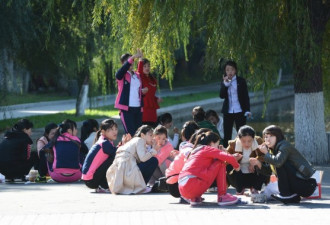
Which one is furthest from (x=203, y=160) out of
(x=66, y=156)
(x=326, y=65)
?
(x=326, y=65)

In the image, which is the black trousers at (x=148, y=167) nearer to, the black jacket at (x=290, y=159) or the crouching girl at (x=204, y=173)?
the crouching girl at (x=204, y=173)

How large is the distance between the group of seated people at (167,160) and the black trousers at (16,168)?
1 cm

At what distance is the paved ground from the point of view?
8992 millimetres

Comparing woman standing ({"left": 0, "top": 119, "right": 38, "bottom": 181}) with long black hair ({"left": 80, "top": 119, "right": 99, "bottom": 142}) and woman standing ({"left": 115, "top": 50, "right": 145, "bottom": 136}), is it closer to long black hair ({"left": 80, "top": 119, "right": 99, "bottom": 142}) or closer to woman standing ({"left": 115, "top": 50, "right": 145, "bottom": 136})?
long black hair ({"left": 80, "top": 119, "right": 99, "bottom": 142})

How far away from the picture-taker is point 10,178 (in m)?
13.1

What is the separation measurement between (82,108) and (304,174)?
17610 mm

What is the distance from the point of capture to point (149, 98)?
14758 millimetres

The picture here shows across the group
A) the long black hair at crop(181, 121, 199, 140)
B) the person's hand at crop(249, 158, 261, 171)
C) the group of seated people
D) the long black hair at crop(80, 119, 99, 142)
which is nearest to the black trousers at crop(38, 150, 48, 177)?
the group of seated people

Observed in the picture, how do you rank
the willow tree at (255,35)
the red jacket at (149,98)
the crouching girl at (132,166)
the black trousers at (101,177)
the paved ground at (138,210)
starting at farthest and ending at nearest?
1. the red jacket at (149,98)
2. the willow tree at (255,35)
3. the black trousers at (101,177)
4. the crouching girl at (132,166)
5. the paved ground at (138,210)

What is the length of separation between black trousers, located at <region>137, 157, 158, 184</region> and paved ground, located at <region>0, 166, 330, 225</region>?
395 millimetres

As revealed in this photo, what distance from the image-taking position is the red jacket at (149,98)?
1455cm

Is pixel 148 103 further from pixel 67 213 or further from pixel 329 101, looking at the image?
pixel 67 213

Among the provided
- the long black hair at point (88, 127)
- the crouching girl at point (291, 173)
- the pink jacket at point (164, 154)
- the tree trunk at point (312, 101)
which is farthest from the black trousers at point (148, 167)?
the tree trunk at point (312, 101)

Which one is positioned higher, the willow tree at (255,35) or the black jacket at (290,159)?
the willow tree at (255,35)
